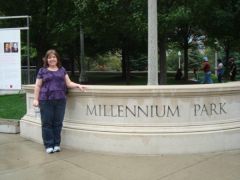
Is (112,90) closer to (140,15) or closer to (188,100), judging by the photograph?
(188,100)

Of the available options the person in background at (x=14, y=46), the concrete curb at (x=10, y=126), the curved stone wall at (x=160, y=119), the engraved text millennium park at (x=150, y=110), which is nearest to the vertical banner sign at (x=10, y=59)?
the person in background at (x=14, y=46)

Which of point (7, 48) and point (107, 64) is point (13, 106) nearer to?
point (7, 48)

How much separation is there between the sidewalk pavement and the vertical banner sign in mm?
5977

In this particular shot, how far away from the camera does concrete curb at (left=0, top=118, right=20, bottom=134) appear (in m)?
9.09

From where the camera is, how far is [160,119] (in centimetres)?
697

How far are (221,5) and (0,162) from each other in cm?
1771

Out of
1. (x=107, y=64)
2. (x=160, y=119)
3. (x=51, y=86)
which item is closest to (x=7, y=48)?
(x=51, y=86)

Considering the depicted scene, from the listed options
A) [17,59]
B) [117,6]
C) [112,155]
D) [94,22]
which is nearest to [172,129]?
[112,155]

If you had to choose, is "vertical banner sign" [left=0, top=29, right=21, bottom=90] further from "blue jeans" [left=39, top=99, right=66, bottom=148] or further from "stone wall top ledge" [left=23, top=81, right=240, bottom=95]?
"stone wall top ledge" [left=23, top=81, right=240, bottom=95]

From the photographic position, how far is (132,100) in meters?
7.03

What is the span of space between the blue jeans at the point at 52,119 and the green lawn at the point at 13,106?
3.10 m

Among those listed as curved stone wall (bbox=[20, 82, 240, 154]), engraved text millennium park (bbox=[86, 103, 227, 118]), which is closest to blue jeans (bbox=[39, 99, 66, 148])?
curved stone wall (bbox=[20, 82, 240, 154])

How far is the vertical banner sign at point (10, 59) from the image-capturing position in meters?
13.2

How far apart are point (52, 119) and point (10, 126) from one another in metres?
2.28
